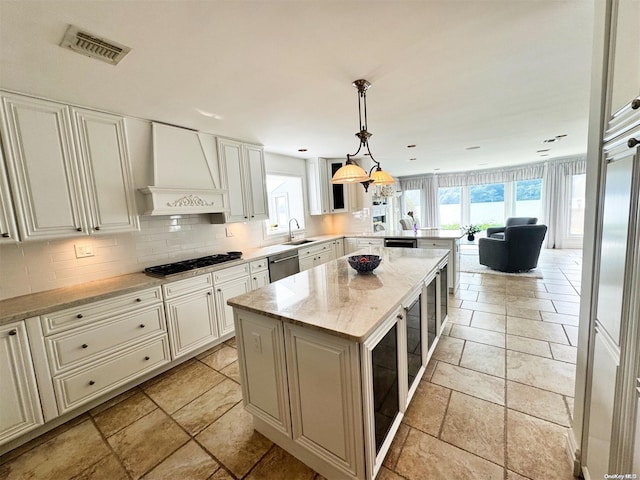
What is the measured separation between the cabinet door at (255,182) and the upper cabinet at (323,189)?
135cm

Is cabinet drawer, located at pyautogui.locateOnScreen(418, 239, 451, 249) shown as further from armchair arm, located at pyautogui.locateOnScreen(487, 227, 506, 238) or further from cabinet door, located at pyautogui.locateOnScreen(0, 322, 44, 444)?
cabinet door, located at pyautogui.locateOnScreen(0, 322, 44, 444)

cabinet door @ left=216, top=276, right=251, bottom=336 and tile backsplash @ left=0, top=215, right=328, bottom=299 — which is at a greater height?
tile backsplash @ left=0, top=215, right=328, bottom=299

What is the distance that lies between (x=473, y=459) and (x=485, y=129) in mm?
3700

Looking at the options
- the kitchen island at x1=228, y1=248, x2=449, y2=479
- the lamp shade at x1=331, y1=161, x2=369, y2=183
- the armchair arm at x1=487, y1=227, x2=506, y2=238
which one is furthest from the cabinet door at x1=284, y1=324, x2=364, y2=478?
the armchair arm at x1=487, y1=227, x2=506, y2=238

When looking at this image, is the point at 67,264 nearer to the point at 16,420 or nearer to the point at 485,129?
the point at 16,420

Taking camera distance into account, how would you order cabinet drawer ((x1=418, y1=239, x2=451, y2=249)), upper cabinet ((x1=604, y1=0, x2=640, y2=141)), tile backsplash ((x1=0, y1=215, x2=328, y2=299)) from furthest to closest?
1. cabinet drawer ((x1=418, y1=239, x2=451, y2=249))
2. tile backsplash ((x1=0, y1=215, x2=328, y2=299))
3. upper cabinet ((x1=604, y1=0, x2=640, y2=141))

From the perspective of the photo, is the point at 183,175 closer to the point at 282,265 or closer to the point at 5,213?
the point at 5,213

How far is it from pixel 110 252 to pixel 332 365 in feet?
8.17

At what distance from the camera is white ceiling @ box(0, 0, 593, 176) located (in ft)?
4.14

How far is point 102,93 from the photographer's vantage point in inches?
76.5

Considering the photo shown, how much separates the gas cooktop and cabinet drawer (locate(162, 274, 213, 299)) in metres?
0.11

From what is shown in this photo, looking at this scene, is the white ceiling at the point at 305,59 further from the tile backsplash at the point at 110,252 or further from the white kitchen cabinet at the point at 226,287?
the white kitchen cabinet at the point at 226,287

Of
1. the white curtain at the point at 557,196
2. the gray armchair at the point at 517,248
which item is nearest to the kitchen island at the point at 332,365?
the gray armchair at the point at 517,248

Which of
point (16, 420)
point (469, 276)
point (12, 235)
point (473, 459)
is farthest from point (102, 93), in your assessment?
point (469, 276)
